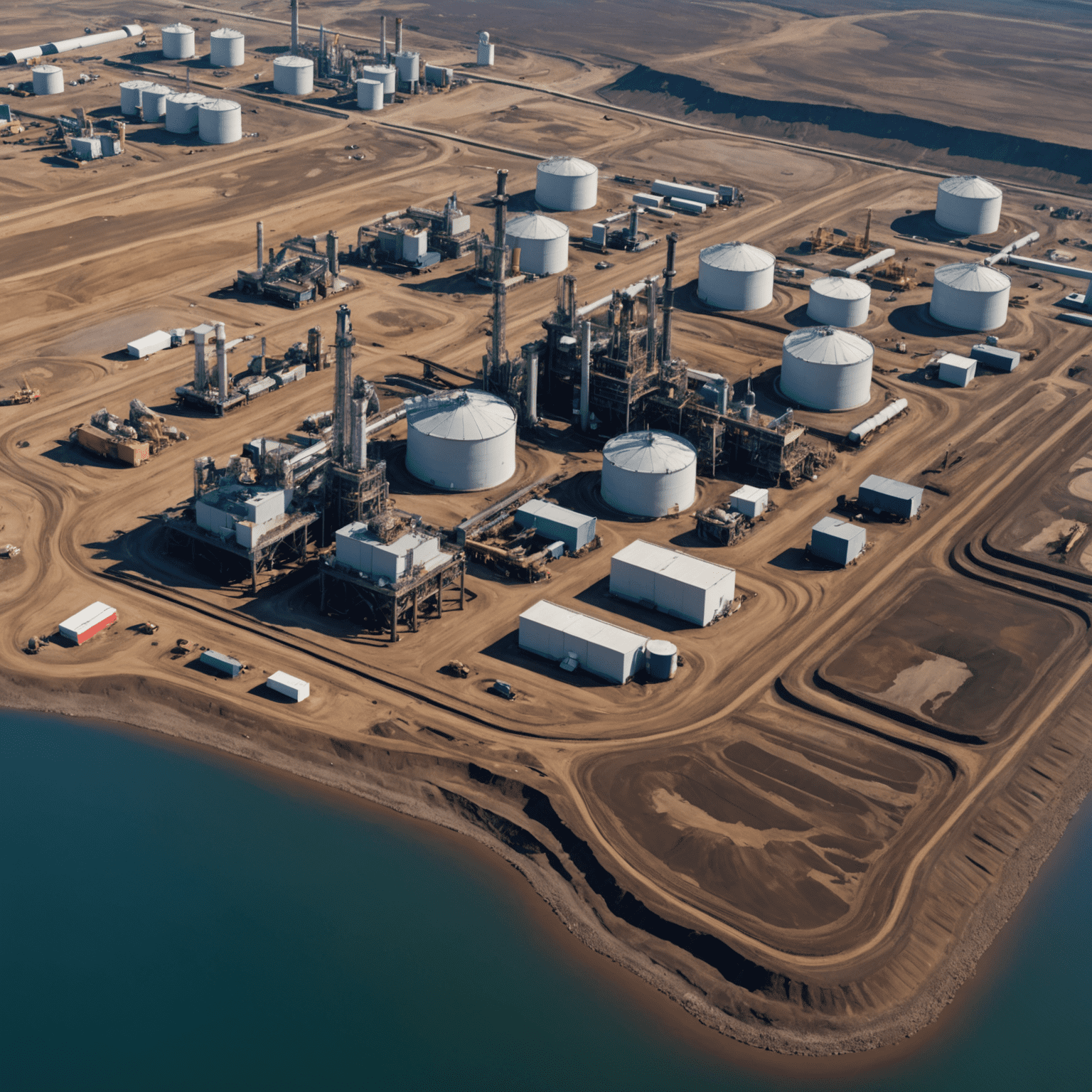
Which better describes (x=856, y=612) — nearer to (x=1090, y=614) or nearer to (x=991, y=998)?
(x=1090, y=614)

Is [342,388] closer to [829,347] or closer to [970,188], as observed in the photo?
[829,347]

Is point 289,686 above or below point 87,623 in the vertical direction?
below

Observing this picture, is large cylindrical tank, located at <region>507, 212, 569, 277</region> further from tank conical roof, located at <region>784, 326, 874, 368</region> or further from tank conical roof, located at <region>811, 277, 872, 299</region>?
tank conical roof, located at <region>784, 326, 874, 368</region>

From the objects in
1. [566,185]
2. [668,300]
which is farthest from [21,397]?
[566,185]

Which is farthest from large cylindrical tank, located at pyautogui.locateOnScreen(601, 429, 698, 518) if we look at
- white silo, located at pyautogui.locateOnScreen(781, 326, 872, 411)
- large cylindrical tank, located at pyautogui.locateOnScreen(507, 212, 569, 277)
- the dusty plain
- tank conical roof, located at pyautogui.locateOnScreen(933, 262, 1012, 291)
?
tank conical roof, located at pyautogui.locateOnScreen(933, 262, 1012, 291)

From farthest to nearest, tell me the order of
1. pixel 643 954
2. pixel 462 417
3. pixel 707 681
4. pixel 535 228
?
pixel 535 228 < pixel 462 417 < pixel 707 681 < pixel 643 954
